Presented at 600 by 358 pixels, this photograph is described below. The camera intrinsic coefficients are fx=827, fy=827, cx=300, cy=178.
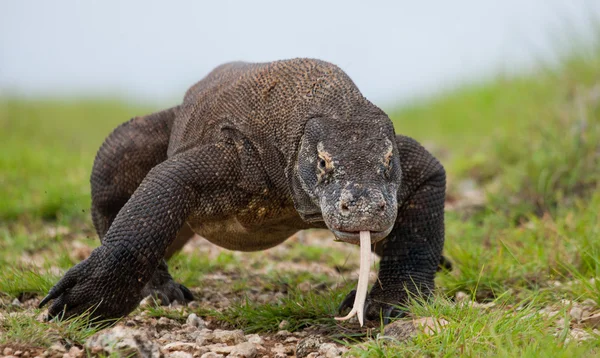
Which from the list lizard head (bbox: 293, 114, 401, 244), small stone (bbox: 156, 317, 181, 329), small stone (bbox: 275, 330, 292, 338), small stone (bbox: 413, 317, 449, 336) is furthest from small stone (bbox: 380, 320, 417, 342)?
small stone (bbox: 156, 317, 181, 329)

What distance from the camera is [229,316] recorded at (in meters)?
4.27

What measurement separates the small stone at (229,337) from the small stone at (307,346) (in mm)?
286

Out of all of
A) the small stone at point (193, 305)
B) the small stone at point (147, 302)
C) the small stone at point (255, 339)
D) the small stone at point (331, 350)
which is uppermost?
the small stone at point (331, 350)

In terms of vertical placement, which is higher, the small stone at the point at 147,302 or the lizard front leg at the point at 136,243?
the lizard front leg at the point at 136,243

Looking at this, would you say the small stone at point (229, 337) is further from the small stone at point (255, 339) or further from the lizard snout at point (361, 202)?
the lizard snout at point (361, 202)

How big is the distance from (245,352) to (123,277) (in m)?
0.72

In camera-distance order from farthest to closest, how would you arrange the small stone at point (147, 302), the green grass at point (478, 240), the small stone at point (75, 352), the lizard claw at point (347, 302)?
the small stone at point (147, 302) < the lizard claw at point (347, 302) < the green grass at point (478, 240) < the small stone at point (75, 352)

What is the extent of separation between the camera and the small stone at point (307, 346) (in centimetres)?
365

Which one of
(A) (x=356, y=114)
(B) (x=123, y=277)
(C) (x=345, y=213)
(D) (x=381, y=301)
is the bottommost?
(D) (x=381, y=301)

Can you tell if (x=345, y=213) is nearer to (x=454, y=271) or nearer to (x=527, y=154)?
(x=454, y=271)

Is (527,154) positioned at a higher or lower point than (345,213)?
lower

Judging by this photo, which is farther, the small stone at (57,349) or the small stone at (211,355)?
the small stone at (211,355)

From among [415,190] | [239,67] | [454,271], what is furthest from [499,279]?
[239,67]

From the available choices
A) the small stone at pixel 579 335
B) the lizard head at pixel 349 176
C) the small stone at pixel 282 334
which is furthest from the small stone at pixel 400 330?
the small stone at pixel 579 335
